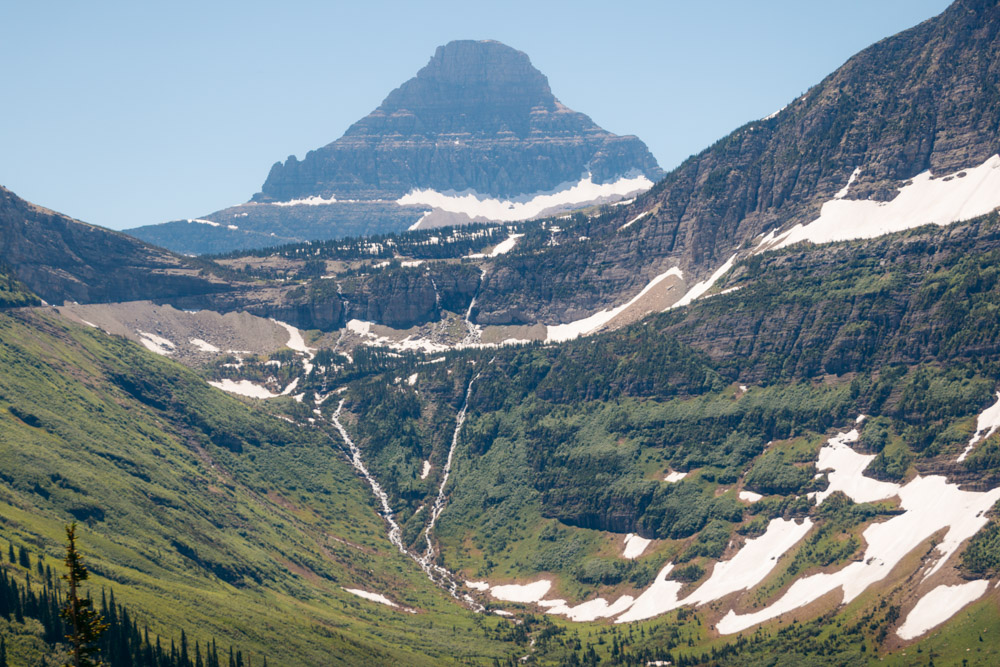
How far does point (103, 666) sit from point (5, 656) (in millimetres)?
119603

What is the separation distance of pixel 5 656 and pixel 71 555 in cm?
12975

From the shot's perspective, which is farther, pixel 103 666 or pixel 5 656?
pixel 5 656

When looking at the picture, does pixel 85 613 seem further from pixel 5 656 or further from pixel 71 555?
pixel 5 656

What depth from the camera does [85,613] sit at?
287 ft

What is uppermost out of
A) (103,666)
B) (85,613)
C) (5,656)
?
(85,613)

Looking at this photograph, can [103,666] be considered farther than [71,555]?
Yes

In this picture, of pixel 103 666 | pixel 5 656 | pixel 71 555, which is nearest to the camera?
pixel 71 555

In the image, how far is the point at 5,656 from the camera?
198750mm

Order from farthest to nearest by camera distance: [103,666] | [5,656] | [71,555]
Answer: [5,656] → [103,666] → [71,555]

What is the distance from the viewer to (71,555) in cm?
8694

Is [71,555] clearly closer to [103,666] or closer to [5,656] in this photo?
[103,666]

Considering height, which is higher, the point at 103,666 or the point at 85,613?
the point at 85,613

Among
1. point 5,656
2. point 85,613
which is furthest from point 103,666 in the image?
point 5,656

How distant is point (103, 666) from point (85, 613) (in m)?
9.99
